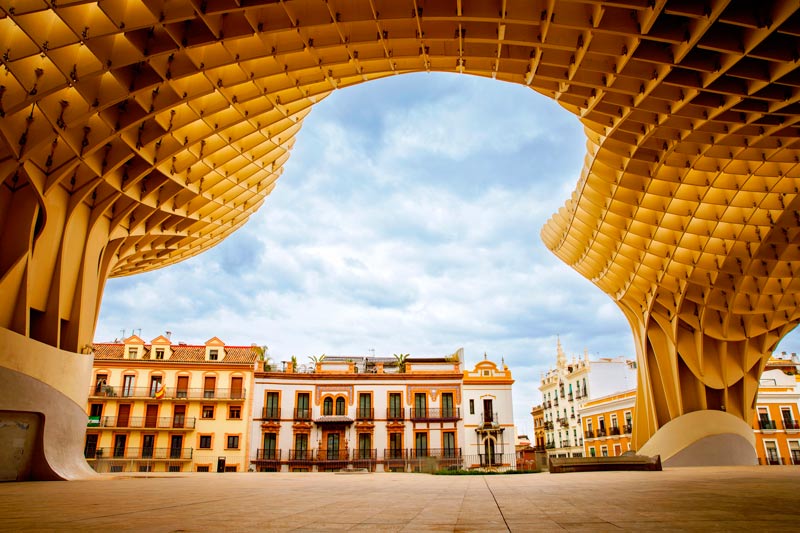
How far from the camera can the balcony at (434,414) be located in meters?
50.1

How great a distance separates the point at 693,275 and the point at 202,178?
89.4 ft

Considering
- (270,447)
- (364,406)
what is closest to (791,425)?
(364,406)

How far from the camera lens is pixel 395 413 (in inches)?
2000

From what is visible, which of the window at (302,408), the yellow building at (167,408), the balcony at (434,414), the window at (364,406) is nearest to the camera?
the yellow building at (167,408)

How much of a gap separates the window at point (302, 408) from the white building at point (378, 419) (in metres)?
0.09

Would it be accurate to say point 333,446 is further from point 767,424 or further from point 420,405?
point 767,424

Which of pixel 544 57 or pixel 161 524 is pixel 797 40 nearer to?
pixel 544 57

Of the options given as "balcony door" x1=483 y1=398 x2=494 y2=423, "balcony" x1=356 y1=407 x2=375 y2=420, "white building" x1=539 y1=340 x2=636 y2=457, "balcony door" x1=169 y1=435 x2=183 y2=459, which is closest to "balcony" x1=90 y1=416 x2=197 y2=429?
"balcony door" x1=169 y1=435 x2=183 y2=459

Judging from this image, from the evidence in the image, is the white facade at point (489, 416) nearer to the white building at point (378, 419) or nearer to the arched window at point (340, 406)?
the white building at point (378, 419)

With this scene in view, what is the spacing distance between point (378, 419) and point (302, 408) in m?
7.43

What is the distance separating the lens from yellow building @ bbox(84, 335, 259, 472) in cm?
4597

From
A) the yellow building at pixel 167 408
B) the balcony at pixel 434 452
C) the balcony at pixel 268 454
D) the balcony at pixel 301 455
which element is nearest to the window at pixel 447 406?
the balcony at pixel 434 452

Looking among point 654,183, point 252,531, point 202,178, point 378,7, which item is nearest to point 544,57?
point 378,7

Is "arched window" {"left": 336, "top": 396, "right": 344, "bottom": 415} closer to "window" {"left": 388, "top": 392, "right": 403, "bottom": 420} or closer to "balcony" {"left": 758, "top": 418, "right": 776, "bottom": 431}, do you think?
"window" {"left": 388, "top": 392, "right": 403, "bottom": 420}
